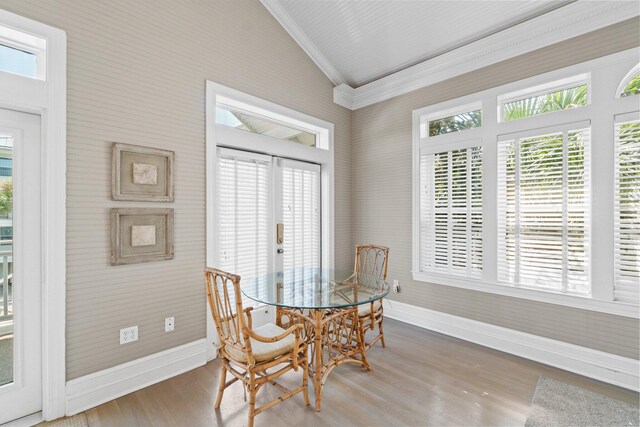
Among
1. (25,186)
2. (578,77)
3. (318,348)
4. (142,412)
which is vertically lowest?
(142,412)

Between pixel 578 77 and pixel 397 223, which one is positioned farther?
pixel 397 223

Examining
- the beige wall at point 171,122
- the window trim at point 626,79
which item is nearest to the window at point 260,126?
the beige wall at point 171,122

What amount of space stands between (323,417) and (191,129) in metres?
2.61

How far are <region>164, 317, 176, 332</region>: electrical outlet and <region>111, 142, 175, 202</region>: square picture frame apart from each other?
1046 millimetres

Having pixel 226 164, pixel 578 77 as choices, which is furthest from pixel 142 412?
pixel 578 77

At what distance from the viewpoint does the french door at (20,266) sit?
2035 millimetres

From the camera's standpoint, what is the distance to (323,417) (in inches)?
81.7

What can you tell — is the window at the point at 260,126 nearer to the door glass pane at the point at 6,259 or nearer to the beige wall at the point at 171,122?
the beige wall at the point at 171,122

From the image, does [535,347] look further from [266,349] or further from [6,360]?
[6,360]

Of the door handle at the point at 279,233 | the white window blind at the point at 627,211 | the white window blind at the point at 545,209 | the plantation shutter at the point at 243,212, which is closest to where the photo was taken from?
the white window blind at the point at 627,211

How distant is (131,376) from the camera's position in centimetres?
240

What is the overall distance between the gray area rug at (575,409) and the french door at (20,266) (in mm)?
3418

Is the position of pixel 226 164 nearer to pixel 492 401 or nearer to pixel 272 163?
pixel 272 163

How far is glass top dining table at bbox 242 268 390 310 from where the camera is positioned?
7.27 ft
